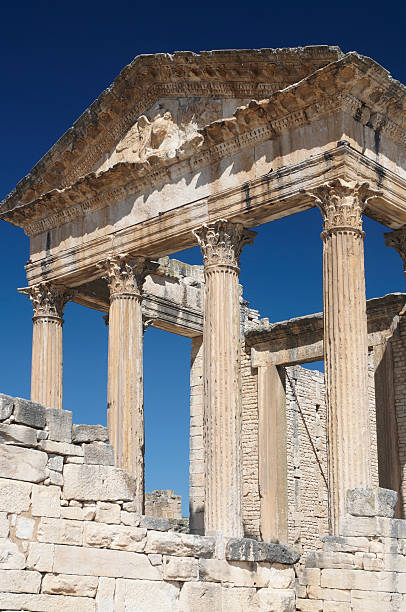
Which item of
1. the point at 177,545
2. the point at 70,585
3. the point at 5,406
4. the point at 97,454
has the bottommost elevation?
the point at 70,585

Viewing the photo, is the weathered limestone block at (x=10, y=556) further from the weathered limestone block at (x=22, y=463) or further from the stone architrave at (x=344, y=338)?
the stone architrave at (x=344, y=338)

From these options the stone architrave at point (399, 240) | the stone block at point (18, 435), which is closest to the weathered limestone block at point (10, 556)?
the stone block at point (18, 435)

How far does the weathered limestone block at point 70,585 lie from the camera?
33.4ft

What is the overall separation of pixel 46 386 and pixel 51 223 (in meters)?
3.88

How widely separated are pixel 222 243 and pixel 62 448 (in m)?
8.70

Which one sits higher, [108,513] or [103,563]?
[108,513]

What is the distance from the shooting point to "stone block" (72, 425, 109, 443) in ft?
35.5

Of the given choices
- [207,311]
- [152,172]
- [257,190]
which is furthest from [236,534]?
[152,172]

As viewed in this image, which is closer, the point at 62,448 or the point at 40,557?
the point at 40,557

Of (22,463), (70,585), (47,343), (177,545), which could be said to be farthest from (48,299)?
(70,585)

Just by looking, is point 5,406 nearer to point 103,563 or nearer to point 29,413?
point 29,413

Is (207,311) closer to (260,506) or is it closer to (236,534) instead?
(236,534)

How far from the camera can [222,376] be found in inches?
703

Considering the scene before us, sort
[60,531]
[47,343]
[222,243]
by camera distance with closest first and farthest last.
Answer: [60,531] < [222,243] < [47,343]
